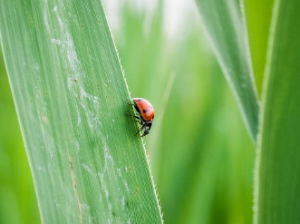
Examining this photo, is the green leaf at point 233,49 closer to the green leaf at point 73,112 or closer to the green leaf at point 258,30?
the green leaf at point 258,30

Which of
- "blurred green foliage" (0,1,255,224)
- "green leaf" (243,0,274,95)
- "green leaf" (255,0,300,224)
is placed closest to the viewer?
"green leaf" (255,0,300,224)

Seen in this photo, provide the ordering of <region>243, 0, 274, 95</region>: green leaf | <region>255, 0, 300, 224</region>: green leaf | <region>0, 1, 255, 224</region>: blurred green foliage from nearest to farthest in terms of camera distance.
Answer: <region>255, 0, 300, 224</region>: green leaf → <region>243, 0, 274, 95</region>: green leaf → <region>0, 1, 255, 224</region>: blurred green foliage

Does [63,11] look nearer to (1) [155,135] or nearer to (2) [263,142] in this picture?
(2) [263,142]

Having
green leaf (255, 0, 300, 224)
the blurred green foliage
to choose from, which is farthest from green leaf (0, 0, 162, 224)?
the blurred green foliage

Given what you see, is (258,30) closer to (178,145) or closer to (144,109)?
(144,109)

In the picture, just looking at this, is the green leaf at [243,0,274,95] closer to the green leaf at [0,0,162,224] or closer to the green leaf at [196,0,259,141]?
the green leaf at [196,0,259,141]

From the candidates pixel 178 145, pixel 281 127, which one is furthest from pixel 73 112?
pixel 178 145
